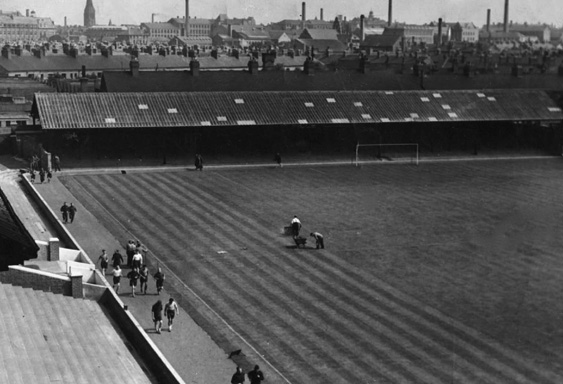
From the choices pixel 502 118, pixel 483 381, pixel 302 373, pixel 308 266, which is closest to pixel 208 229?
pixel 308 266

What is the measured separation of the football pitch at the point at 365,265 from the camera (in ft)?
72.2

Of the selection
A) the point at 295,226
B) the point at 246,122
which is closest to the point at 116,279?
the point at 295,226

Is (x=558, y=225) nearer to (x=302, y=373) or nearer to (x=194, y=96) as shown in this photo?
(x=302, y=373)

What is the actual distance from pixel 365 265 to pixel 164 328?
916cm

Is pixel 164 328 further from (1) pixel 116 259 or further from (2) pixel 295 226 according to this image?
(2) pixel 295 226

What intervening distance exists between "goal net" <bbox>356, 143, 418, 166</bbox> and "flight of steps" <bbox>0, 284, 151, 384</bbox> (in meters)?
33.9

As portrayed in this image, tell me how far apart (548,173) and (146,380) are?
38168mm

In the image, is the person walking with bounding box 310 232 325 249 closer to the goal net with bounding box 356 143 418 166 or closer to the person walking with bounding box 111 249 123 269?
the person walking with bounding box 111 249 123 269

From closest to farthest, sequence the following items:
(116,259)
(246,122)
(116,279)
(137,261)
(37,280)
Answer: (37,280)
(116,279)
(137,261)
(116,259)
(246,122)

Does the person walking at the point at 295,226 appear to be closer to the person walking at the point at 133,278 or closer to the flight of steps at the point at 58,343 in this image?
the person walking at the point at 133,278

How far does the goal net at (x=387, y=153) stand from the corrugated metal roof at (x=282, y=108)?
6.11 feet

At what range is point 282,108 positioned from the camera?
59.4 m

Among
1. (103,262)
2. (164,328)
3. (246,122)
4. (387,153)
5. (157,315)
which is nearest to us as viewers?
(157,315)

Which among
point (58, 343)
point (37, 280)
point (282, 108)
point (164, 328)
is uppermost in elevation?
point (282, 108)
